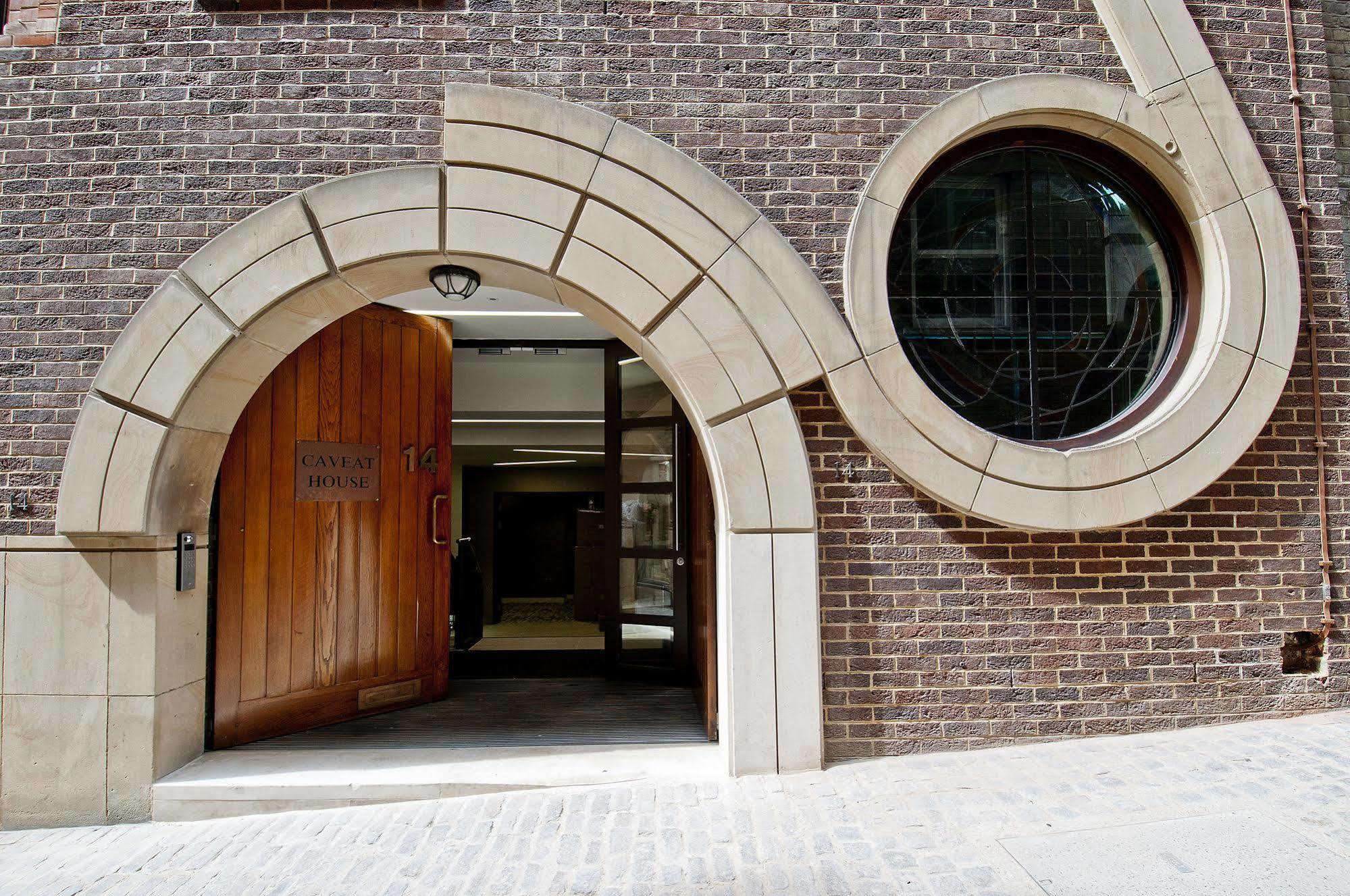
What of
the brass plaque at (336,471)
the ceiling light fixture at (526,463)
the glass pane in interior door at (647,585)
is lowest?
the glass pane in interior door at (647,585)

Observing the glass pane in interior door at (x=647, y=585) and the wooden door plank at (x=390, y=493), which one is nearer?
the wooden door plank at (x=390, y=493)

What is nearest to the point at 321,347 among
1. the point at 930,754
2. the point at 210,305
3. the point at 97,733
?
the point at 210,305

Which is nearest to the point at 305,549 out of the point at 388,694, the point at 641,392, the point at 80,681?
the point at 388,694

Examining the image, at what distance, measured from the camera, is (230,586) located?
15.4 feet

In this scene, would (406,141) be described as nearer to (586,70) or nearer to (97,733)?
(586,70)

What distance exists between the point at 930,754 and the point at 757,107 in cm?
358

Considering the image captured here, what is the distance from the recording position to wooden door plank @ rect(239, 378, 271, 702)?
187 inches

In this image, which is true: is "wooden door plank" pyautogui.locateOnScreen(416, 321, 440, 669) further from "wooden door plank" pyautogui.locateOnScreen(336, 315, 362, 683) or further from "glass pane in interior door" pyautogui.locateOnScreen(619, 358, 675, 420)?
"glass pane in interior door" pyautogui.locateOnScreen(619, 358, 675, 420)

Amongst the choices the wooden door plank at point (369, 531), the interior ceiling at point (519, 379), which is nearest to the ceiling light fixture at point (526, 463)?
the interior ceiling at point (519, 379)

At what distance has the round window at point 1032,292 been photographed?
4.31 meters

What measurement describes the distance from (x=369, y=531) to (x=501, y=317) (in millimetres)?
1956

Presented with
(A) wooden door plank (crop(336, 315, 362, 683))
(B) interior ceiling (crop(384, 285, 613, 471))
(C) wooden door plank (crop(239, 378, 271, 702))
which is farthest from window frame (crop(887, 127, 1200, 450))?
(C) wooden door plank (crop(239, 378, 271, 702))

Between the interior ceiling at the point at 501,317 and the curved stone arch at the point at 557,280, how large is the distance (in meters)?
0.87

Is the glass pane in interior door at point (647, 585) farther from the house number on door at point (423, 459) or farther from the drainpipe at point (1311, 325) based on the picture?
the drainpipe at point (1311, 325)
